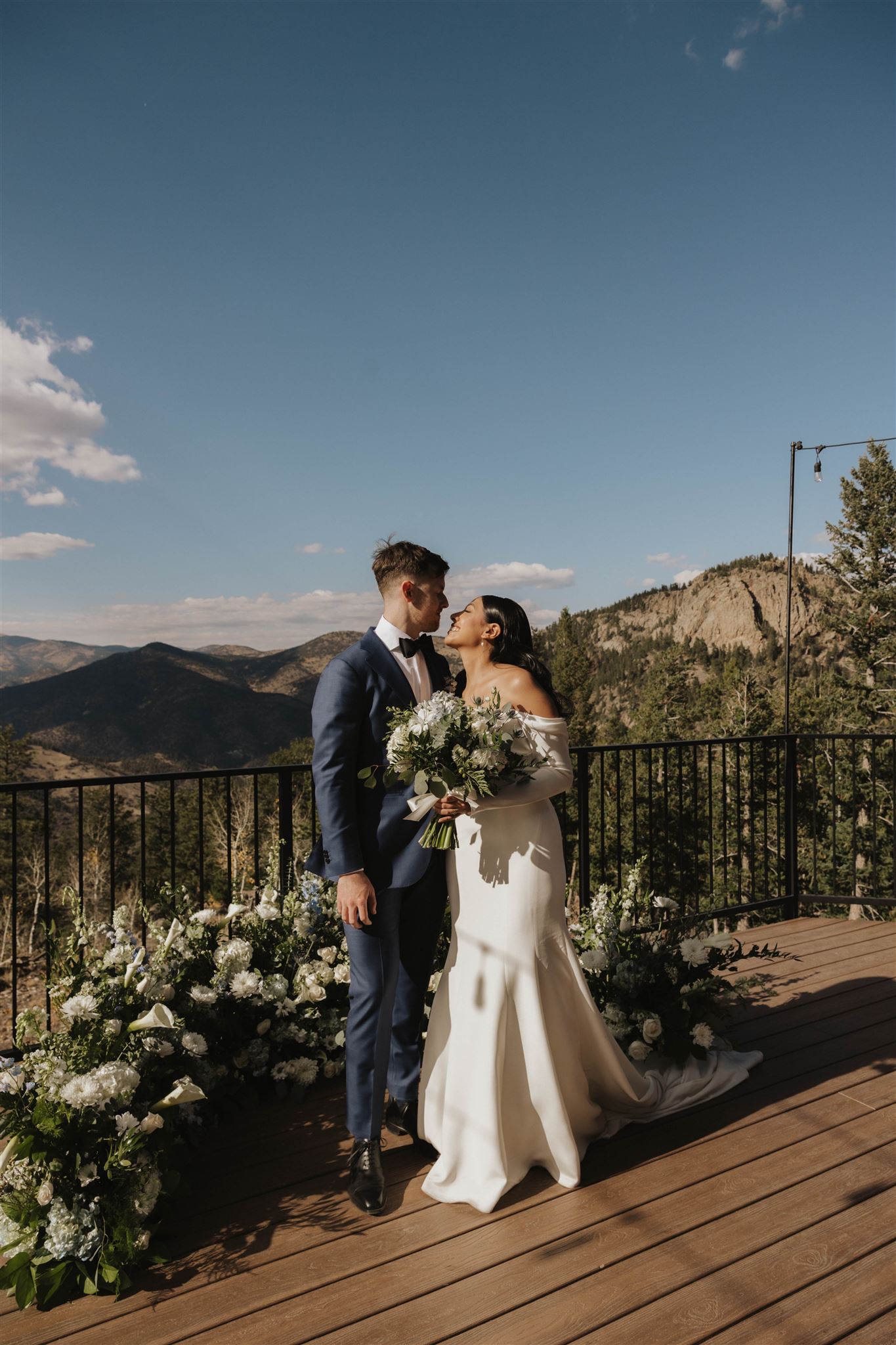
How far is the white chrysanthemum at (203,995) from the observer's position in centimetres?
228

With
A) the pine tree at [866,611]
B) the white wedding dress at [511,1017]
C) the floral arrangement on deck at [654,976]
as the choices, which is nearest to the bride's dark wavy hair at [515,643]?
the white wedding dress at [511,1017]

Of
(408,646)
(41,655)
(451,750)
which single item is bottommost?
(451,750)

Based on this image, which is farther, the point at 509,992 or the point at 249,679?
the point at 249,679

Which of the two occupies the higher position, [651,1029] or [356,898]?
[356,898]

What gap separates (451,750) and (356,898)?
1.55 ft

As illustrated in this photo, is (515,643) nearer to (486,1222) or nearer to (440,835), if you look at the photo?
(440,835)

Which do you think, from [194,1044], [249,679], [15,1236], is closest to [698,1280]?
[194,1044]

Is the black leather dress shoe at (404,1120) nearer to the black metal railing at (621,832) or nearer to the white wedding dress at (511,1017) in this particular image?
the white wedding dress at (511,1017)

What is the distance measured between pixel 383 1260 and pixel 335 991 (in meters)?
1.07

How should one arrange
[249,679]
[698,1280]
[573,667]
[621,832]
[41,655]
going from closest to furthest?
[698,1280]
[621,832]
[573,667]
[249,679]
[41,655]

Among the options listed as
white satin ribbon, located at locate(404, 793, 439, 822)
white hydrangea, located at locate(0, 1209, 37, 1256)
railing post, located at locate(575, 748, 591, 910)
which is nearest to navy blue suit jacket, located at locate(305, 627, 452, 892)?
white satin ribbon, located at locate(404, 793, 439, 822)

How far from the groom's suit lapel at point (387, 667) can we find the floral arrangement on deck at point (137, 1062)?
992mm

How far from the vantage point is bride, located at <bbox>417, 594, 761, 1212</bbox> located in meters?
1.92

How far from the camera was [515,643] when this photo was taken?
2076 millimetres
